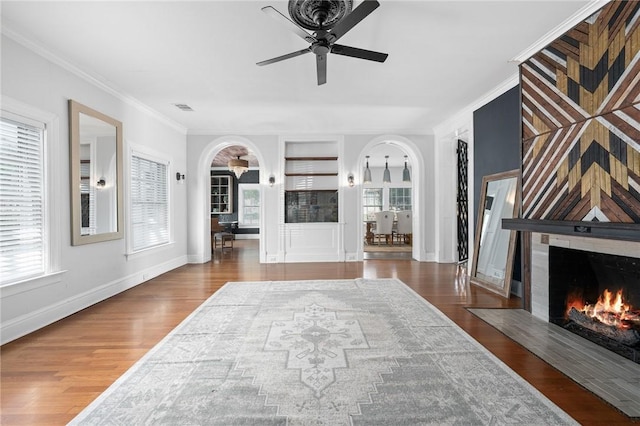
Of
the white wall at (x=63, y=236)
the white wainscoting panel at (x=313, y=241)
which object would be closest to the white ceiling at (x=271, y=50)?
the white wall at (x=63, y=236)

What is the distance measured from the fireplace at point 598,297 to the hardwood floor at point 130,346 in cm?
70

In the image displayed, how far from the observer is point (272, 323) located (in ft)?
10.7

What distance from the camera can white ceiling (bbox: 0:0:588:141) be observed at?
2.76m

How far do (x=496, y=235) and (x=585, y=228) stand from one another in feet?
6.99

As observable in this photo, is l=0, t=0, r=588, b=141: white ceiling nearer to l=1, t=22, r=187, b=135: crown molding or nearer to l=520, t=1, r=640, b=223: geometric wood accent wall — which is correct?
l=1, t=22, r=187, b=135: crown molding

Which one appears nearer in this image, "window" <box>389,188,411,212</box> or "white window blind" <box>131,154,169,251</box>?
"white window blind" <box>131,154,169,251</box>

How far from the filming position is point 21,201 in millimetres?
3139

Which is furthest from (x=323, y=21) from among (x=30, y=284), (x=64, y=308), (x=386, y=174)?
(x=386, y=174)

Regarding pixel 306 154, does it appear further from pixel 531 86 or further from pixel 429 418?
pixel 429 418

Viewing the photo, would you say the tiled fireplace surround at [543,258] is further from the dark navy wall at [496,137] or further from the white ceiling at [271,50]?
the white ceiling at [271,50]

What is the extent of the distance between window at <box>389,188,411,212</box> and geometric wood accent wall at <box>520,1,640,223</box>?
8592mm

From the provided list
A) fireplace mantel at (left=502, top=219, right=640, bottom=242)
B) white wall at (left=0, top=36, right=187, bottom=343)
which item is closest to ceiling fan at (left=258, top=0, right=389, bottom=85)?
fireplace mantel at (left=502, top=219, right=640, bottom=242)

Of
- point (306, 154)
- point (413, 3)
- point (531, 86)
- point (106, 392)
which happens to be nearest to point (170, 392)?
point (106, 392)

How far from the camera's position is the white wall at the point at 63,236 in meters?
3.02
